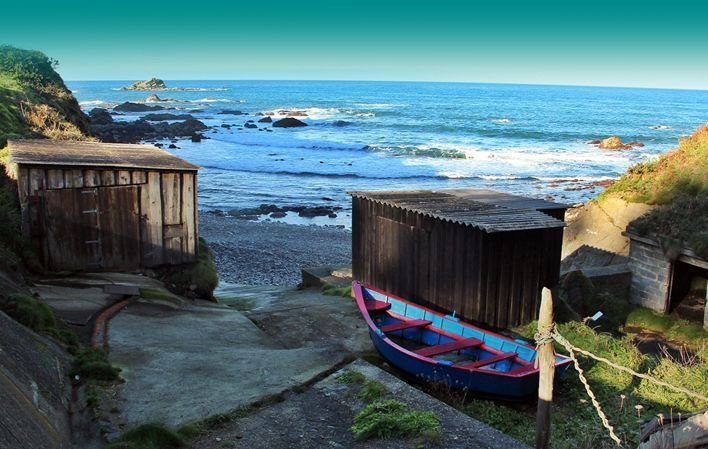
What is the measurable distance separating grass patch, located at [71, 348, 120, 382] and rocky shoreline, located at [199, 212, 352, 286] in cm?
1199

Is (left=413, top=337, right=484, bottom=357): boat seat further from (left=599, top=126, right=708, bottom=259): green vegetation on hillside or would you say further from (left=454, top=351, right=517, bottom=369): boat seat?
(left=599, top=126, right=708, bottom=259): green vegetation on hillside

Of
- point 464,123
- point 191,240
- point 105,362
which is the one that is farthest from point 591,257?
point 464,123

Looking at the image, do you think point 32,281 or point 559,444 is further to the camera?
point 32,281

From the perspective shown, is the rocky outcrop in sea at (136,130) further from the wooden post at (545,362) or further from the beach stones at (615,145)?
the wooden post at (545,362)

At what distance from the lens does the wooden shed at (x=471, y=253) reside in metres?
12.0

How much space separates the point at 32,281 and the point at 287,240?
555 inches

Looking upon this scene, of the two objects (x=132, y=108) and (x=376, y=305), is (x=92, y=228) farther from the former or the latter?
(x=132, y=108)

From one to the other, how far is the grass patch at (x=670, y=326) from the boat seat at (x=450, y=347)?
585 cm

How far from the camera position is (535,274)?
12305mm

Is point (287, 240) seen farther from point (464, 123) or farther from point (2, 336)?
point (464, 123)

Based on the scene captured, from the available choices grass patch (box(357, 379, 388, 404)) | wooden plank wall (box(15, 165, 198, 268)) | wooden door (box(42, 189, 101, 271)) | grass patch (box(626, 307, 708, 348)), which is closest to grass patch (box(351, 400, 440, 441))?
grass patch (box(357, 379, 388, 404))

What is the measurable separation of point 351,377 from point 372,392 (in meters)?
0.58

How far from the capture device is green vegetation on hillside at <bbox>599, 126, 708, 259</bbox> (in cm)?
1458

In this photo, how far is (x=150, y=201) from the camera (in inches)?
556
